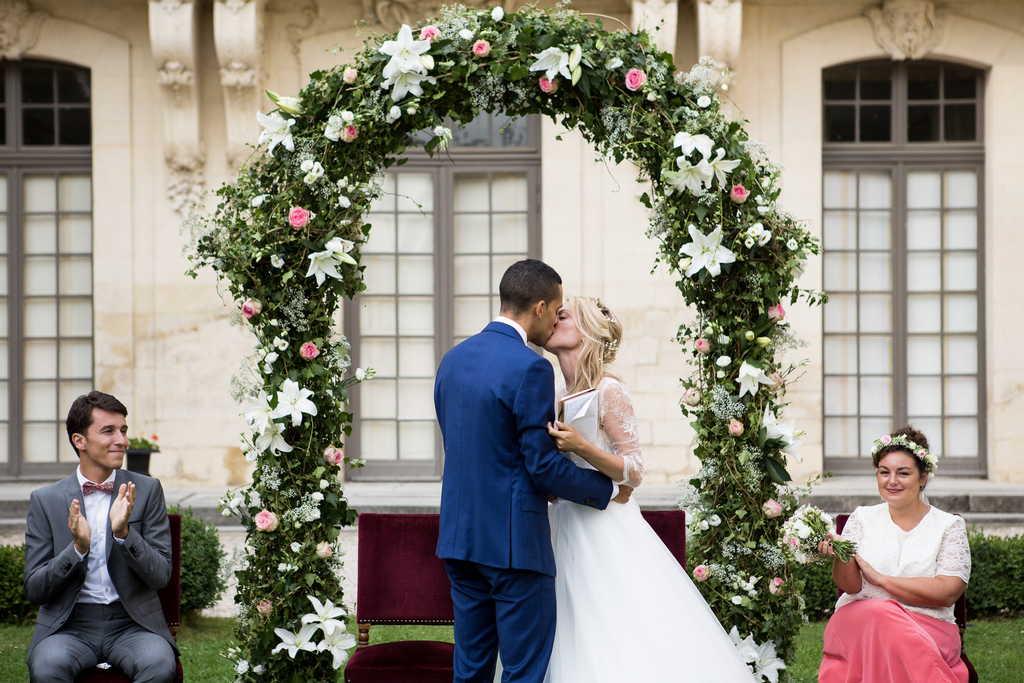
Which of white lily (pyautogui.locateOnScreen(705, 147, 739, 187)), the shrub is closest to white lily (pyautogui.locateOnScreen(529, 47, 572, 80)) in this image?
white lily (pyautogui.locateOnScreen(705, 147, 739, 187))

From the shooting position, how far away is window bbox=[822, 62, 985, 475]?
9.09 metres

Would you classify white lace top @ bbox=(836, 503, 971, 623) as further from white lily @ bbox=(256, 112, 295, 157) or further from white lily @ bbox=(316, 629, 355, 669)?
white lily @ bbox=(256, 112, 295, 157)

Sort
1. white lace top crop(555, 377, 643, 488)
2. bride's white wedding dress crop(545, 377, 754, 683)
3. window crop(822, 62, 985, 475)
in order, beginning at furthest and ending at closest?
1. window crop(822, 62, 985, 475)
2. white lace top crop(555, 377, 643, 488)
3. bride's white wedding dress crop(545, 377, 754, 683)

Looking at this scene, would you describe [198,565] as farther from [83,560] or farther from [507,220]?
[507,220]

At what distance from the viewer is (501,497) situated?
2.95 meters

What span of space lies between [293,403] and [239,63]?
579 cm

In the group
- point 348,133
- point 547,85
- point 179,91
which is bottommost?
point 348,133

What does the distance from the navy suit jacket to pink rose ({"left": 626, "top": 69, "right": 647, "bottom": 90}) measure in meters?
1.17

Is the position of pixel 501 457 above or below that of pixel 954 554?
above

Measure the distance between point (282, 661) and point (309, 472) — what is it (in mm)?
746

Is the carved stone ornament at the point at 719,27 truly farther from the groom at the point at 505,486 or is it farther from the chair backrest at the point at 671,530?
the groom at the point at 505,486

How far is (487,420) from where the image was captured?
9.57 ft

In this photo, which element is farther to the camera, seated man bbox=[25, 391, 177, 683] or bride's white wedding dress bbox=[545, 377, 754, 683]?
seated man bbox=[25, 391, 177, 683]

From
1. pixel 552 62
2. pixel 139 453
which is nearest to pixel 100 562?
pixel 552 62
